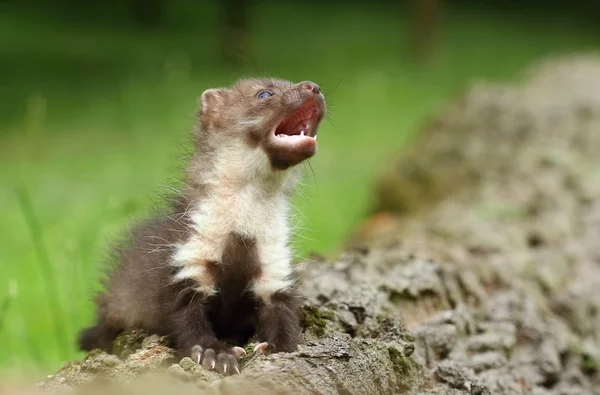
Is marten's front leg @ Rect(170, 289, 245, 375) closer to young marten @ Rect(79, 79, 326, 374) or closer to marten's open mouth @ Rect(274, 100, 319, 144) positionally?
young marten @ Rect(79, 79, 326, 374)

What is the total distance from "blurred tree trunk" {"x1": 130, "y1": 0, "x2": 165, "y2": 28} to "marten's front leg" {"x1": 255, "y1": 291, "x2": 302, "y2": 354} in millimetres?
15177

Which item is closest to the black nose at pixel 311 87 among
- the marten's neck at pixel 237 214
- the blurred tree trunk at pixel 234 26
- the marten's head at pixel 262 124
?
the marten's head at pixel 262 124

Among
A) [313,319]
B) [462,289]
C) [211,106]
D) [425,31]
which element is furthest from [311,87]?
[425,31]

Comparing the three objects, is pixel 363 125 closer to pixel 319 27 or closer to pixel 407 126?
pixel 407 126

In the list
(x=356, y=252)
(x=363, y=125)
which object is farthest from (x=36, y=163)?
(x=356, y=252)

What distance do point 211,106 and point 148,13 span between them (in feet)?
48.9

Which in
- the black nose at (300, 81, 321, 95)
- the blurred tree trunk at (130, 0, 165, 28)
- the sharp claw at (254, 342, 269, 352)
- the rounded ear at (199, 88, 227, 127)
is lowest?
the sharp claw at (254, 342, 269, 352)

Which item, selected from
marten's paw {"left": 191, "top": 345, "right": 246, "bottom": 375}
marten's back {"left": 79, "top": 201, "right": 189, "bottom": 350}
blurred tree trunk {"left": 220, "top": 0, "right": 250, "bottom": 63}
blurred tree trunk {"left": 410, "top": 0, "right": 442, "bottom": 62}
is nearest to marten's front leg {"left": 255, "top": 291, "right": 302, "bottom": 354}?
marten's paw {"left": 191, "top": 345, "right": 246, "bottom": 375}

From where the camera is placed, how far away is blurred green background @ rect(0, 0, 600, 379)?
22.1 ft

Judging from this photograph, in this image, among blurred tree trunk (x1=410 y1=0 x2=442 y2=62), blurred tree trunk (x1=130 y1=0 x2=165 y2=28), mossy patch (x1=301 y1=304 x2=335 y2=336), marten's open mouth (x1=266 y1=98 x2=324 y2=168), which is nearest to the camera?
marten's open mouth (x1=266 y1=98 x2=324 y2=168)

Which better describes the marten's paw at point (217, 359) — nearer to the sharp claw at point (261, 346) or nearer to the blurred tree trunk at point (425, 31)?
the sharp claw at point (261, 346)

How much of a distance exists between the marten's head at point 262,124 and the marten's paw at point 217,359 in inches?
27.6

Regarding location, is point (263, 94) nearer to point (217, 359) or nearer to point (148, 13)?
point (217, 359)

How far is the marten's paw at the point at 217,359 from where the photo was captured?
288cm
